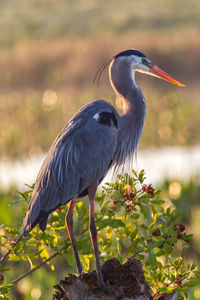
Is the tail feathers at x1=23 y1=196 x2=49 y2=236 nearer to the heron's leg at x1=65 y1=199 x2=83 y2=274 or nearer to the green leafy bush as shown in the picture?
the green leafy bush

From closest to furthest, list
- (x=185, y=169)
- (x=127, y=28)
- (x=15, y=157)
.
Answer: (x=185, y=169) → (x=15, y=157) → (x=127, y=28)

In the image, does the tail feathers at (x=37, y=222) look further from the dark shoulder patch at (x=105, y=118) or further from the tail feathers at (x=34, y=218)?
the dark shoulder patch at (x=105, y=118)

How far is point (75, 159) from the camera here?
3643 millimetres

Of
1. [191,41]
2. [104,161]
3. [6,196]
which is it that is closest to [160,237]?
[104,161]

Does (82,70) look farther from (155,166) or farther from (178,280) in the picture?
(178,280)

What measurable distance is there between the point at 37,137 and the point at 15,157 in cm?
102

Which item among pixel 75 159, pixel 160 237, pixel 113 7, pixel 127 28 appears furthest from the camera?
pixel 113 7

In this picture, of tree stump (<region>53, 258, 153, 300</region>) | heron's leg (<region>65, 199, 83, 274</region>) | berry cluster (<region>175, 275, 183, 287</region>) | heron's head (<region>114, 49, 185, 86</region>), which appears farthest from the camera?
heron's head (<region>114, 49, 185, 86</region>)

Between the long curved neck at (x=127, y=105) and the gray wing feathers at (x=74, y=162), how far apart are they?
0.71 ft

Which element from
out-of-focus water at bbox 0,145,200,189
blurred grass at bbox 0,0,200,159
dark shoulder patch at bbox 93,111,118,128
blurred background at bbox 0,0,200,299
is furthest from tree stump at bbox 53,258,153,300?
blurred grass at bbox 0,0,200,159

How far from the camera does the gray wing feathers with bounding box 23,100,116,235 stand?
3.51 m

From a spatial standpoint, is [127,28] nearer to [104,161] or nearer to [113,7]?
[113,7]

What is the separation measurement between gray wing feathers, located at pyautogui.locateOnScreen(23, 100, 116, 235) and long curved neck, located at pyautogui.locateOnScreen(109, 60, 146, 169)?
218mm

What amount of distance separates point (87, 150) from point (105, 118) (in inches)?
9.0
